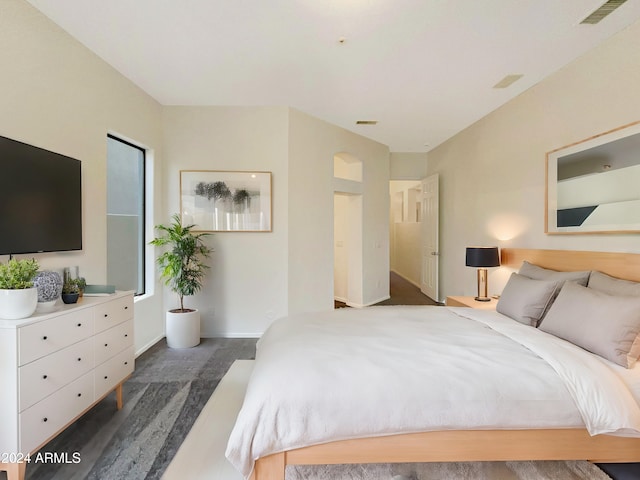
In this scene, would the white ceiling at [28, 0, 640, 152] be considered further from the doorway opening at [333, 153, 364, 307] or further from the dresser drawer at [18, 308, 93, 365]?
the dresser drawer at [18, 308, 93, 365]

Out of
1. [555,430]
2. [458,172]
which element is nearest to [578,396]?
[555,430]

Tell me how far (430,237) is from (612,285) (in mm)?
3970

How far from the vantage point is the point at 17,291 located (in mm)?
1639

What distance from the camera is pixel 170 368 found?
10.3 feet

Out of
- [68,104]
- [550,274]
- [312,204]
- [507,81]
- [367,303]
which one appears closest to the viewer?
[68,104]

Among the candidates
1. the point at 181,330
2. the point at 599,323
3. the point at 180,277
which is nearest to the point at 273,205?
the point at 180,277

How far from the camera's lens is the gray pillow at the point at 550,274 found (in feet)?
8.25

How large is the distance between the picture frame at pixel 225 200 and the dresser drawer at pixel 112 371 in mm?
1890

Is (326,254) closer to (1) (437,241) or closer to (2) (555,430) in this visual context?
(1) (437,241)

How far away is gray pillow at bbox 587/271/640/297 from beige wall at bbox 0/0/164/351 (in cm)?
390

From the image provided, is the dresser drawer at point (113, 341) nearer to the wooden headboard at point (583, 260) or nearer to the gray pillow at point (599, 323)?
the gray pillow at point (599, 323)

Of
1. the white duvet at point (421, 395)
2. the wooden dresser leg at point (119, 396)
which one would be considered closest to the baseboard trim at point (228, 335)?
the wooden dresser leg at point (119, 396)

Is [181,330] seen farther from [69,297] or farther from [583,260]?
[583,260]

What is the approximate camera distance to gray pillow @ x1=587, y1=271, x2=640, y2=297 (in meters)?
2.07
